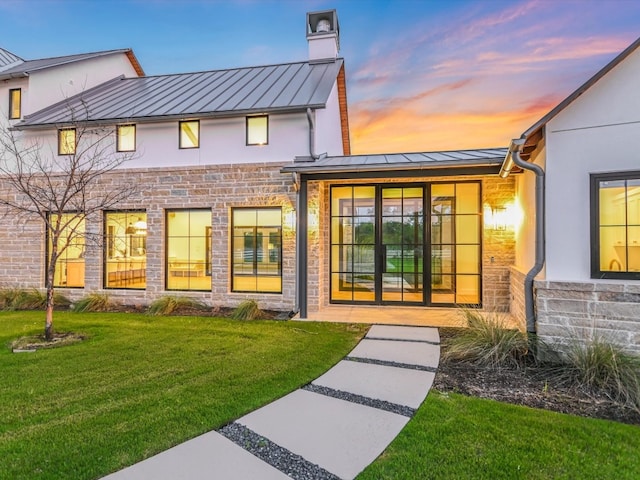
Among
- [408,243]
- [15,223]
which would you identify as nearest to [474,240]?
[408,243]

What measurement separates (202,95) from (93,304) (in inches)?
231

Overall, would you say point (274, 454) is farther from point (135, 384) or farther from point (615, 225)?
point (615, 225)

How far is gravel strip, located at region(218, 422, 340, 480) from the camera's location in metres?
2.26

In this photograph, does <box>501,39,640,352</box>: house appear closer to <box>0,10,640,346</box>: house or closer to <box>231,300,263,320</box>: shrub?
<box>0,10,640,346</box>: house

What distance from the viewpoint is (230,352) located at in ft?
15.8

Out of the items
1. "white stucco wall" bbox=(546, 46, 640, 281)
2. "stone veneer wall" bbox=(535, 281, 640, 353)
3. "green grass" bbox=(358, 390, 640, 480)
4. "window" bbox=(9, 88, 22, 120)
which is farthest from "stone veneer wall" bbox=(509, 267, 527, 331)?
"window" bbox=(9, 88, 22, 120)

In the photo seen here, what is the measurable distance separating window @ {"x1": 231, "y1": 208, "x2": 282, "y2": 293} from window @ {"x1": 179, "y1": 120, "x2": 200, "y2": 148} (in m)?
1.98

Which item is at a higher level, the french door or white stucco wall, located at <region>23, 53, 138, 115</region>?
white stucco wall, located at <region>23, 53, 138, 115</region>

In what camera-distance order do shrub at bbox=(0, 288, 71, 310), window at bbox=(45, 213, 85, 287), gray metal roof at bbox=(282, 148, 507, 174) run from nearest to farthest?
gray metal roof at bbox=(282, 148, 507, 174) → shrub at bbox=(0, 288, 71, 310) → window at bbox=(45, 213, 85, 287)

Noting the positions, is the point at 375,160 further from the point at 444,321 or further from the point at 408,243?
the point at 444,321

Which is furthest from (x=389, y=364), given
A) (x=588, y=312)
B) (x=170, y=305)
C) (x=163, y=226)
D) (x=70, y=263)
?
(x=70, y=263)

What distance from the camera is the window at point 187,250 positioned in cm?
826

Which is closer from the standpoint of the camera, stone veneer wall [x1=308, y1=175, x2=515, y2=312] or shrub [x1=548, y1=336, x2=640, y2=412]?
shrub [x1=548, y1=336, x2=640, y2=412]

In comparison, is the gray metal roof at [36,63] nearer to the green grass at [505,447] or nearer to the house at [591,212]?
the house at [591,212]
